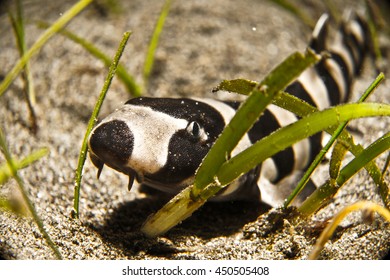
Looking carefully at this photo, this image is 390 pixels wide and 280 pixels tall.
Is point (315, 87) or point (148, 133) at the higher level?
point (315, 87)

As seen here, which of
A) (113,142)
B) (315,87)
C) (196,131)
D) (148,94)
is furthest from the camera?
(148,94)

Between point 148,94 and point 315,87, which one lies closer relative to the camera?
point 315,87

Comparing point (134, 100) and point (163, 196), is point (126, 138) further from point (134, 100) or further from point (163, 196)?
point (163, 196)

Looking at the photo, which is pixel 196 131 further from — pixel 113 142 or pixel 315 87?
pixel 315 87

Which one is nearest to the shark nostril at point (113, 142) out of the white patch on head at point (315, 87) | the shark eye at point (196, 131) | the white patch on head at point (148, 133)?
the white patch on head at point (148, 133)

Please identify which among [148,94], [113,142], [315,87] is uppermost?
[315,87]

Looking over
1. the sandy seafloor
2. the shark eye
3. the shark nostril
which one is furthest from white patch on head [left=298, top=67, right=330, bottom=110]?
the shark nostril

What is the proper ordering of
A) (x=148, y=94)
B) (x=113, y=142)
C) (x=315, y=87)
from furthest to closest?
1. (x=148, y=94)
2. (x=315, y=87)
3. (x=113, y=142)

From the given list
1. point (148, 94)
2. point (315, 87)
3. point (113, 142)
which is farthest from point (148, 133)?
point (315, 87)
